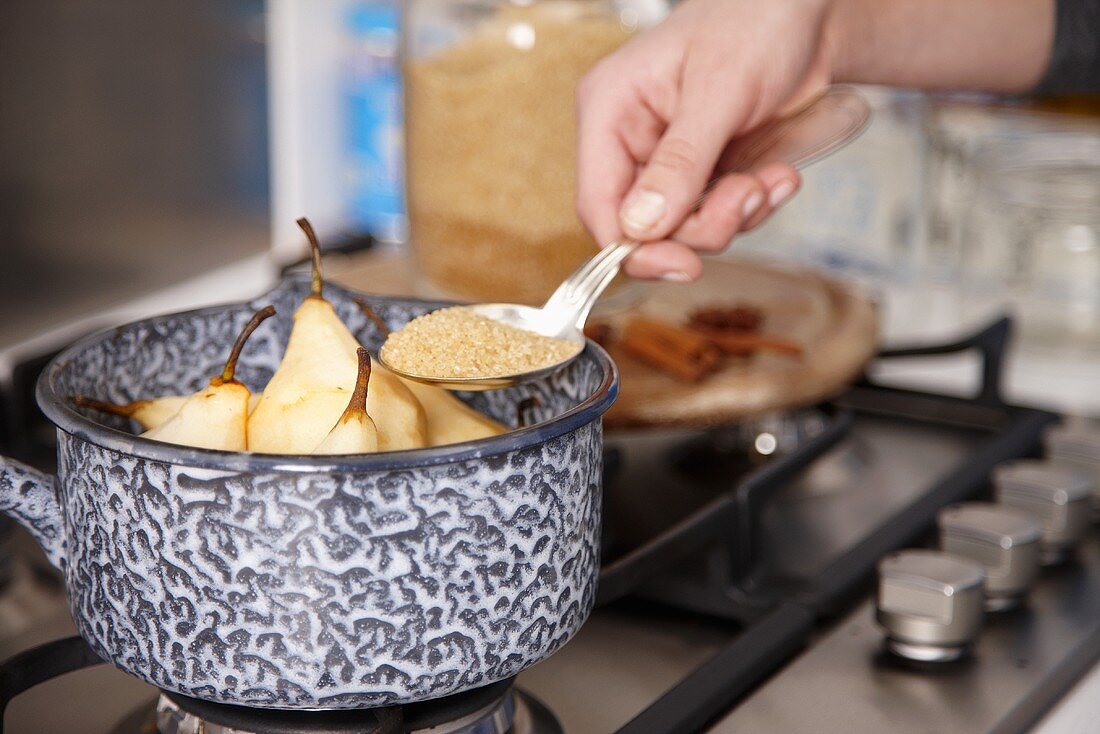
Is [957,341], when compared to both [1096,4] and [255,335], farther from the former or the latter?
[255,335]

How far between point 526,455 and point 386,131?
91cm

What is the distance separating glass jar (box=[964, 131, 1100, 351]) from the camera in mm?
914

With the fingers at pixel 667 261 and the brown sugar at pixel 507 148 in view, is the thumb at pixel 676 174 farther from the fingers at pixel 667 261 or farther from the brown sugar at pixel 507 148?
the brown sugar at pixel 507 148

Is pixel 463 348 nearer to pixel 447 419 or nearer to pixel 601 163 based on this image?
pixel 447 419

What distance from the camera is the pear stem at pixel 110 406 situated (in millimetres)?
388

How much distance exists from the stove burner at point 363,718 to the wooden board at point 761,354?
271mm

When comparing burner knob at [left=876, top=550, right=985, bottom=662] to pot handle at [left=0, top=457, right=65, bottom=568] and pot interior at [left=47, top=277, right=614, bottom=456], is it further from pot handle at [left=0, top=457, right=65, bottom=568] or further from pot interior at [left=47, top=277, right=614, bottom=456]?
pot handle at [left=0, top=457, right=65, bottom=568]

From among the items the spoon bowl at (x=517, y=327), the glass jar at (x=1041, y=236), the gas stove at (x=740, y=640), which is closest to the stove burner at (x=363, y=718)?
the gas stove at (x=740, y=640)

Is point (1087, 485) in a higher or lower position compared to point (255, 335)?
lower

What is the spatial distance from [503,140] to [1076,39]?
1.12ft

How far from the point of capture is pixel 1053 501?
1.94ft

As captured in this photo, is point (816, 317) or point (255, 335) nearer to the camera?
point (255, 335)

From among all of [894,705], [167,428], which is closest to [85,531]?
[167,428]

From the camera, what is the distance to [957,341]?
2.49 ft
